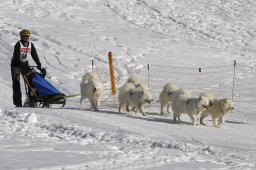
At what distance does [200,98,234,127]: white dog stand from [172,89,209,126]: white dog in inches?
16.0

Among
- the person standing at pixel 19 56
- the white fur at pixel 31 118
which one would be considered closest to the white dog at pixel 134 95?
the person standing at pixel 19 56

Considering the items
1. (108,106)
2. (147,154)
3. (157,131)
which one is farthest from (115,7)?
(147,154)

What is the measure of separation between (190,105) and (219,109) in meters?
0.76

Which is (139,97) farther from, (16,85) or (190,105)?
(16,85)

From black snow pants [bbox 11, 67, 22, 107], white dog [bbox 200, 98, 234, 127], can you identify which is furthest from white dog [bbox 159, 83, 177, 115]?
black snow pants [bbox 11, 67, 22, 107]

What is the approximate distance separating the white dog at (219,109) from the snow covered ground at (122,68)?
0.63ft

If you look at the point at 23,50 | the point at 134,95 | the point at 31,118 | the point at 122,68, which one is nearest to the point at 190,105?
the point at 134,95

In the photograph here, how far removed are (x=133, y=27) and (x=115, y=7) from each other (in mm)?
2734

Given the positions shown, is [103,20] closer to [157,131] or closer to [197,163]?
[157,131]

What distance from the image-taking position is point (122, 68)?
17453 millimetres

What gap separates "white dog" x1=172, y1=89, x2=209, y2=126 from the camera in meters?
9.90

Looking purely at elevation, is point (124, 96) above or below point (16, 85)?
below

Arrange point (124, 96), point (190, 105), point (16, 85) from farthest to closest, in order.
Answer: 1. point (124, 96)
2. point (16, 85)
3. point (190, 105)

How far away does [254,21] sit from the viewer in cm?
2525
